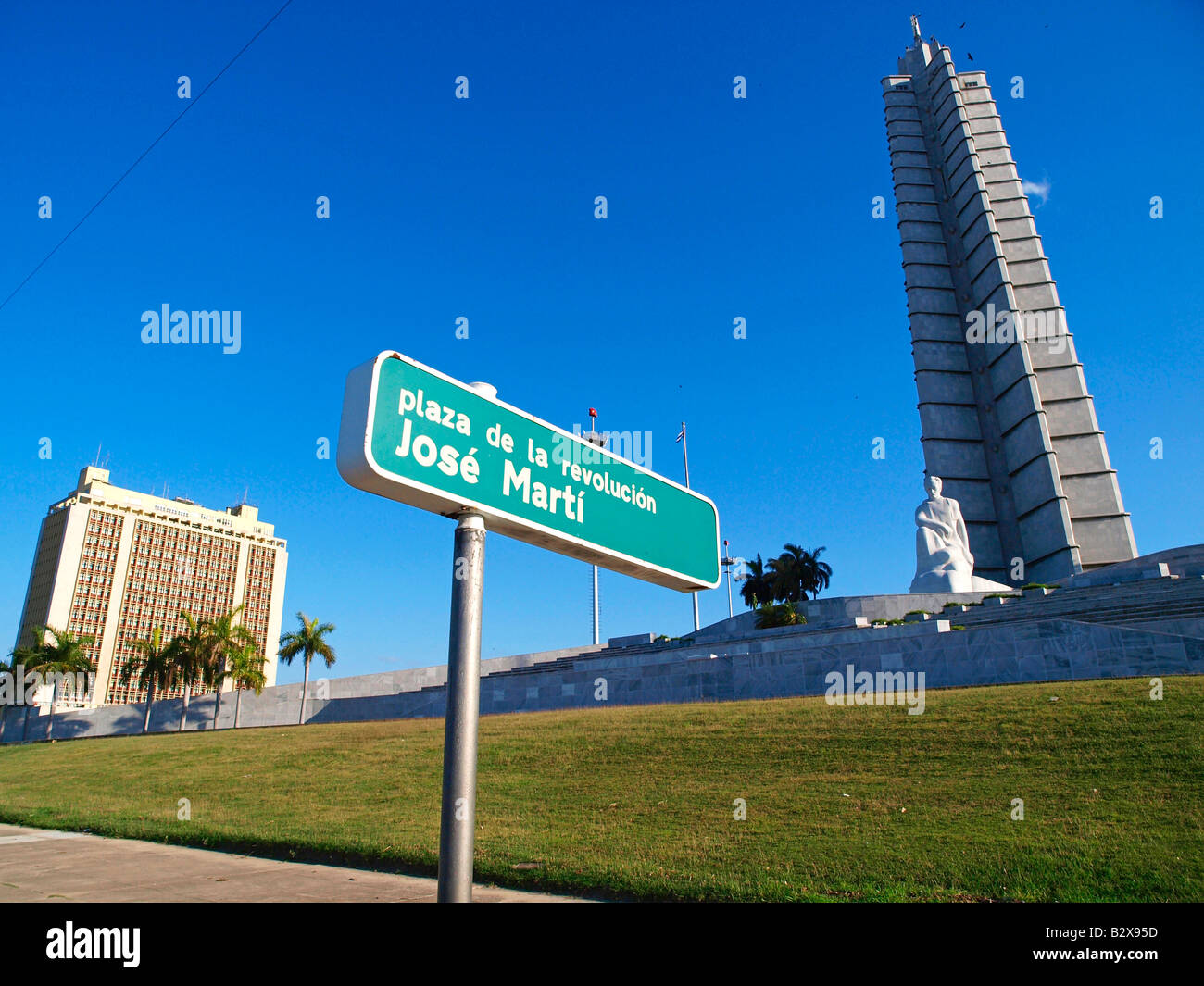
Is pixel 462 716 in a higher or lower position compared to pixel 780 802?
higher

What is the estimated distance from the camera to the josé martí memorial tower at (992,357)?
49.6 m

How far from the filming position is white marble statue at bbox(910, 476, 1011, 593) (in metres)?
37.7

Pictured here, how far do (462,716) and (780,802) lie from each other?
9187 mm

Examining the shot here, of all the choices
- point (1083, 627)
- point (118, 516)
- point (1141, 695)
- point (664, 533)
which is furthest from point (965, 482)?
point (118, 516)

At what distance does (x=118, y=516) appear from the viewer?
4414 inches

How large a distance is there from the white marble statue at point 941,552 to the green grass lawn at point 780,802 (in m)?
22.9

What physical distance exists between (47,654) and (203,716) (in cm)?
1173

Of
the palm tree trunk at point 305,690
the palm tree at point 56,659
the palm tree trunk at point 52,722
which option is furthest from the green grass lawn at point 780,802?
the palm tree at point 56,659

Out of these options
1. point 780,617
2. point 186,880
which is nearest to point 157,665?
point 780,617

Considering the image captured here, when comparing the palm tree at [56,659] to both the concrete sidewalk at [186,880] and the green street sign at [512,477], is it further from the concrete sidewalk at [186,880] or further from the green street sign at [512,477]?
the green street sign at [512,477]

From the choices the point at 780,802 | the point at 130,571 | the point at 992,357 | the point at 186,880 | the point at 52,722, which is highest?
the point at 992,357

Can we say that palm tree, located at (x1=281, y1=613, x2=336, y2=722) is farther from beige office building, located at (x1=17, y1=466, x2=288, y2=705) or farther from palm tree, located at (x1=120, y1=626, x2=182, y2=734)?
beige office building, located at (x1=17, y1=466, x2=288, y2=705)

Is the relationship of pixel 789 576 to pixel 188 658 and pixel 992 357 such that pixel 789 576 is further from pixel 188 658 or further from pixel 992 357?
pixel 188 658

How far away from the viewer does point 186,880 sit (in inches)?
344
